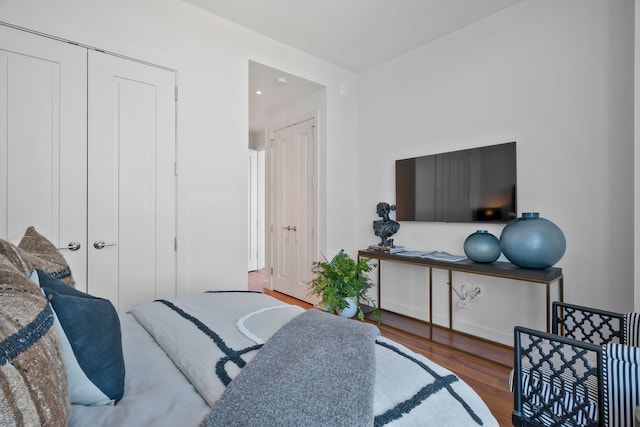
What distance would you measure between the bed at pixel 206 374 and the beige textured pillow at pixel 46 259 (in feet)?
0.06

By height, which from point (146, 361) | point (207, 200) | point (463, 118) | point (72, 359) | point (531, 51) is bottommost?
point (146, 361)

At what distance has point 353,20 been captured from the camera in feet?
8.90

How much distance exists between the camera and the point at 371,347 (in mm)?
897

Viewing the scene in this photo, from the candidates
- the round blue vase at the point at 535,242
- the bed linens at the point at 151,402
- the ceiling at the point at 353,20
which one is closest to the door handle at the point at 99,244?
the bed linens at the point at 151,402

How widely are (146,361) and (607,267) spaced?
2734 mm

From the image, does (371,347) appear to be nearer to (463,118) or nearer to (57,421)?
(57,421)

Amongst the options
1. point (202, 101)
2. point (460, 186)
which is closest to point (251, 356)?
point (202, 101)

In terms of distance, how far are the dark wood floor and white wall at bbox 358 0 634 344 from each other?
280 millimetres

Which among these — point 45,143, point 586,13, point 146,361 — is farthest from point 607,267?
point 45,143

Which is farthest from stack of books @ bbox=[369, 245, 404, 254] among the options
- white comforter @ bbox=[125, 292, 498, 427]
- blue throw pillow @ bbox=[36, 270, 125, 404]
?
blue throw pillow @ bbox=[36, 270, 125, 404]

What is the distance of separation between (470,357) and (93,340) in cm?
250

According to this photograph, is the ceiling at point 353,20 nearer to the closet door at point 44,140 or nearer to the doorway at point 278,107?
the doorway at point 278,107

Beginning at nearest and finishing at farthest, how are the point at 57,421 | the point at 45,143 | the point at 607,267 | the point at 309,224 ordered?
the point at 57,421 < the point at 45,143 < the point at 607,267 < the point at 309,224

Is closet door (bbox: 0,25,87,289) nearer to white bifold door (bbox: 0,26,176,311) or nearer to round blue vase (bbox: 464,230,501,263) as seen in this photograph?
white bifold door (bbox: 0,26,176,311)
